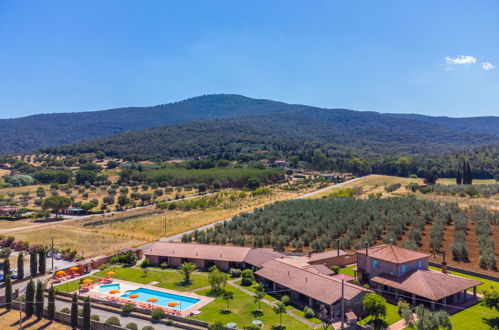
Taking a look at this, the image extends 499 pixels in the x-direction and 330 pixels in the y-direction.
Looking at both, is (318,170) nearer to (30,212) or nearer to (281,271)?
(30,212)

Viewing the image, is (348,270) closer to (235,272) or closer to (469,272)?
(469,272)

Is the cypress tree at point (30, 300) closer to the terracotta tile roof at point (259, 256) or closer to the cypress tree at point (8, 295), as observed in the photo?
the cypress tree at point (8, 295)

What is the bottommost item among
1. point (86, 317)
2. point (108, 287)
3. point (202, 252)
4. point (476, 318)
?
point (108, 287)

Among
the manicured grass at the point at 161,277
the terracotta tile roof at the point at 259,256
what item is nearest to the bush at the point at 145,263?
the manicured grass at the point at 161,277

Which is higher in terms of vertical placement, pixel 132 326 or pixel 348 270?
pixel 348 270

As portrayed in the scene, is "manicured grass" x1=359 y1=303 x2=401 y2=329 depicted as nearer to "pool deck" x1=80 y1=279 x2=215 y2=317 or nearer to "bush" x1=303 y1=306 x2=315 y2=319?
"bush" x1=303 y1=306 x2=315 y2=319

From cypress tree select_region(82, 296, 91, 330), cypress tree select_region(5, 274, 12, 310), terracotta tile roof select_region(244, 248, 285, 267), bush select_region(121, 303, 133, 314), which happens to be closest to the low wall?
terracotta tile roof select_region(244, 248, 285, 267)

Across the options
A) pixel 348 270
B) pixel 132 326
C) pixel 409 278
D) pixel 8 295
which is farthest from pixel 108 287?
pixel 409 278
